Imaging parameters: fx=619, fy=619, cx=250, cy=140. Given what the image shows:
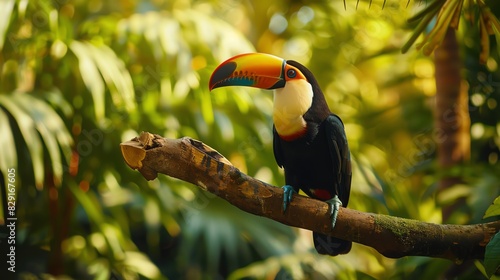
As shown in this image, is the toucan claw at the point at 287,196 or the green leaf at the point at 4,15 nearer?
the toucan claw at the point at 287,196

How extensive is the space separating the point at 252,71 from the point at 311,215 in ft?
1.36

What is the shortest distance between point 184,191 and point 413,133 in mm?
1632

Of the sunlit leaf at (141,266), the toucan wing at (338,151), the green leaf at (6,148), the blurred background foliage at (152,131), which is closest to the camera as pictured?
the toucan wing at (338,151)

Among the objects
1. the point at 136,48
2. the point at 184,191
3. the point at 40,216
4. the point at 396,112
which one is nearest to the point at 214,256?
the point at 184,191

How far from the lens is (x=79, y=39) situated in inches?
118

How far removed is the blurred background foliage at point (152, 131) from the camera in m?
2.69


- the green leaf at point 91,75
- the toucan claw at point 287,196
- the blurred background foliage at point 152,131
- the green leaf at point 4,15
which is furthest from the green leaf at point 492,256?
the green leaf at point 4,15

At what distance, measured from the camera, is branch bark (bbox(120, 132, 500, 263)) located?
4.80ft

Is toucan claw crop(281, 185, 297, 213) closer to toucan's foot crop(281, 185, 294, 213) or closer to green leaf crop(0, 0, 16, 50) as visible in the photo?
toucan's foot crop(281, 185, 294, 213)

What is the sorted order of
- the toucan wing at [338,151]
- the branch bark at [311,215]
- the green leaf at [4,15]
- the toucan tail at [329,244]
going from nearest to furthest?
the branch bark at [311,215] < the toucan wing at [338,151] < the toucan tail at [329,244] < the green leaf at [4,15]

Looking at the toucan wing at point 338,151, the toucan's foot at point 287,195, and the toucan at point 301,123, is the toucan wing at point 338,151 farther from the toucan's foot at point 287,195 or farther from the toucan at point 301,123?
the toucan's foot at point 287,195

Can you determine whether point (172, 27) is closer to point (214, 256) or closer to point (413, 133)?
point (214, 256)

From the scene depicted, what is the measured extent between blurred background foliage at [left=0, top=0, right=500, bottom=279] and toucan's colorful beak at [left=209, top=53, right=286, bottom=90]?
106cm

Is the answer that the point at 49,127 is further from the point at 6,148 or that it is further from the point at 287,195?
the point at 287,195
